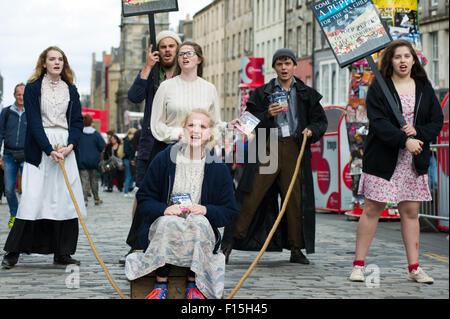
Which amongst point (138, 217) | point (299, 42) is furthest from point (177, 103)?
point (299, 42)

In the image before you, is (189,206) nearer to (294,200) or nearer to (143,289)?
(143,289)

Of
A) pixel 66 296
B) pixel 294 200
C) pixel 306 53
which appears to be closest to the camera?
pixel 66 296

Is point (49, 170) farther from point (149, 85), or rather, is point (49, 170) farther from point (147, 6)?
point (147, 6)

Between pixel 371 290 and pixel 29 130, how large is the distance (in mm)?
3484

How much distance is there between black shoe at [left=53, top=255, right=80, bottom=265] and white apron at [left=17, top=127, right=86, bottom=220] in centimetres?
37

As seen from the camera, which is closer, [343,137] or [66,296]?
[66,296]

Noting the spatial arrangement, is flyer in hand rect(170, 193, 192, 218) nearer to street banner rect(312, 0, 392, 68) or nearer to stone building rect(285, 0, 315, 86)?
street banner rect(312, 0, 392, 68)

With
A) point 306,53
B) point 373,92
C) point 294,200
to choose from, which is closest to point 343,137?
point 294,200

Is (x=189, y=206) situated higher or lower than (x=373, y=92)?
lower

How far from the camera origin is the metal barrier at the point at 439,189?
12984 mm

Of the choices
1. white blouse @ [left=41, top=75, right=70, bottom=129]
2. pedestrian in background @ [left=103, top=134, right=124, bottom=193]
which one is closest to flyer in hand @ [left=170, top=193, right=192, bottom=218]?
white blouse @ [left=41, top=75, right=70, bottom=129]

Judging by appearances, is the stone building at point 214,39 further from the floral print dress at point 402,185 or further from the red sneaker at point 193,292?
the red sneaker at point 193,292

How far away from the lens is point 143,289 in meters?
6.39

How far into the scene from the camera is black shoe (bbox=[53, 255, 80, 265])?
8.84 meters
